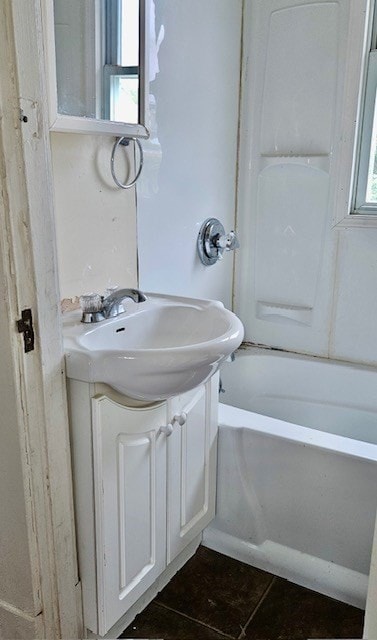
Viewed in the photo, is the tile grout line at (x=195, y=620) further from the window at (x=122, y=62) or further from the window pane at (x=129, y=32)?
the window pane at (x=129, y=32)

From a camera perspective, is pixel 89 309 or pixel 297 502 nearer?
pixel 89 309

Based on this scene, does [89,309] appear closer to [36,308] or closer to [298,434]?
[36,308]

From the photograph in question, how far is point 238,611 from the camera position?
1580mm

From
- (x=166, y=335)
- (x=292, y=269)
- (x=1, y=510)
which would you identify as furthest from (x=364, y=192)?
(x=1, y=510)

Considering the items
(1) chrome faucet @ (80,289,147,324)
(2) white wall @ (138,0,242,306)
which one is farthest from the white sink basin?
(2) white wall @ (138,0,242,306)

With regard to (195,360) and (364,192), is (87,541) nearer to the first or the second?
(195,360)

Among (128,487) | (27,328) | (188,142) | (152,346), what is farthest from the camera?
(188,142)

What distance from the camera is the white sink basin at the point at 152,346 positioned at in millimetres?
1186

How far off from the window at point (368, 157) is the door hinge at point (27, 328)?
61.8 inches

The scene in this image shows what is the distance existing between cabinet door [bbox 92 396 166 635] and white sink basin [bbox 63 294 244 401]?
9 centimetres

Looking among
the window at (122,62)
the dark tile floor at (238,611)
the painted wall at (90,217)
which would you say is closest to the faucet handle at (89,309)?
the painted wall at (90,217)

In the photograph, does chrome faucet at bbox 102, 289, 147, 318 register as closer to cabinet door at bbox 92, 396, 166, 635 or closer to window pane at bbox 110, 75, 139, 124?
cabinet door at bbox 92, 396, 166, 635

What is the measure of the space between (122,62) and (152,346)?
815 millimetres

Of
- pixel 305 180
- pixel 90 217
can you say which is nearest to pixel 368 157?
pixel 305 180
